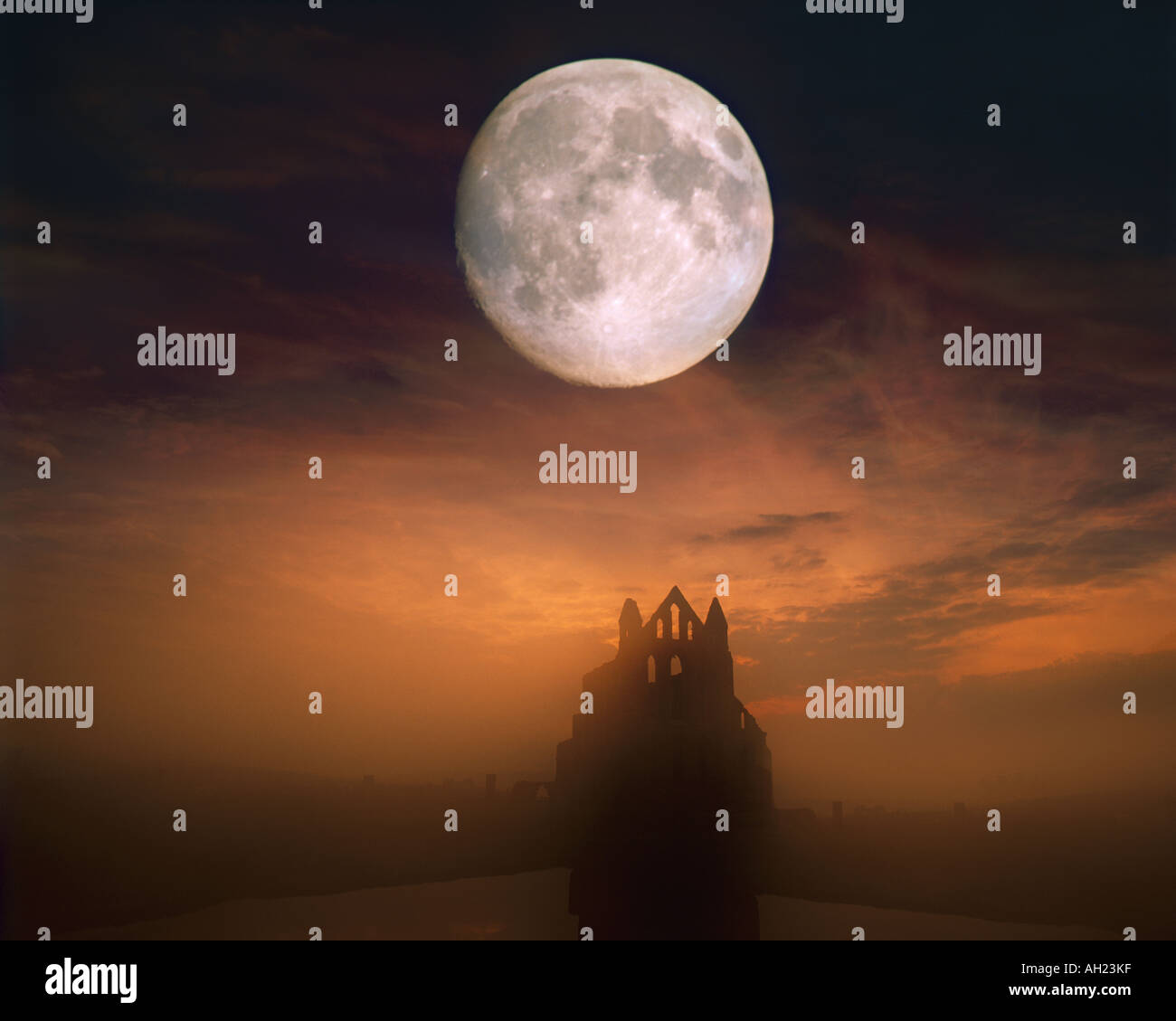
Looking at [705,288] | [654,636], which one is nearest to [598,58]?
[705,288]

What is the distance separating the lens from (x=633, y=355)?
1528 cm

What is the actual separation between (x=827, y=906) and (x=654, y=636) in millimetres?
10194

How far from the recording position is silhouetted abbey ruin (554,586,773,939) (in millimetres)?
27984

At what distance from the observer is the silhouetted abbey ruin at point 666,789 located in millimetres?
27984

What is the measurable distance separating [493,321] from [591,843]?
19.2 m

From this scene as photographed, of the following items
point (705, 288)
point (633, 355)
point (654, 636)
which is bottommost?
point (654, 636)

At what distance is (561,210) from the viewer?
1423 centimetres

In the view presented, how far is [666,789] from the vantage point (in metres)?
31.1
